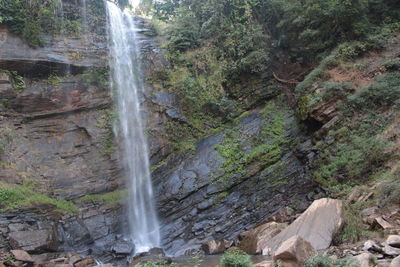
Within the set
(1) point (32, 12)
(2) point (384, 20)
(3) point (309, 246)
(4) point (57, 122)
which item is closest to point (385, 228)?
(3) point (309, 246)

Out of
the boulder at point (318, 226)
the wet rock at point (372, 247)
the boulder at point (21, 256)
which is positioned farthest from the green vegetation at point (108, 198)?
the wet rock at point (372, 247)

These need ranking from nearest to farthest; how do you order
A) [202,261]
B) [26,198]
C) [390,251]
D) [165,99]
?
[390,251], [202,261], [26,198], [165,99]

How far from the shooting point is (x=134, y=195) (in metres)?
14.8

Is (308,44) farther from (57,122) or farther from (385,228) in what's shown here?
(57,122)

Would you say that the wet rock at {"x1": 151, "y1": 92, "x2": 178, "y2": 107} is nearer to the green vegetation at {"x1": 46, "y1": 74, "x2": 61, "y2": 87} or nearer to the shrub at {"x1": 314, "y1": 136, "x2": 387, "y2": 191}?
the green vegetation at {"x1": 46, "y1": 74, "x2": 61, "y2": 87}

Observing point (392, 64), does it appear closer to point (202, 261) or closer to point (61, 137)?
point (202, 261)

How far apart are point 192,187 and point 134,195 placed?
111 inches

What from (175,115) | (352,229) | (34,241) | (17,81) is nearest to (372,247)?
(352,229)

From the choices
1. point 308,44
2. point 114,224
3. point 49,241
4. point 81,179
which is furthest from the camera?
point 308,44

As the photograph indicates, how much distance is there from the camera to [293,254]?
20.4 ft

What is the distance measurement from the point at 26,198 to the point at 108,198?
10.6 ft

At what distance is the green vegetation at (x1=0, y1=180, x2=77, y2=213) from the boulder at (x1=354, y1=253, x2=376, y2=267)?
36.7 ft

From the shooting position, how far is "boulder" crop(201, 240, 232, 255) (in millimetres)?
11001

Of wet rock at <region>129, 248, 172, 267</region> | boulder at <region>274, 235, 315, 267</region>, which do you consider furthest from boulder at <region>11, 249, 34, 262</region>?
boulder at <region>274, 235, 315, 267</region>
